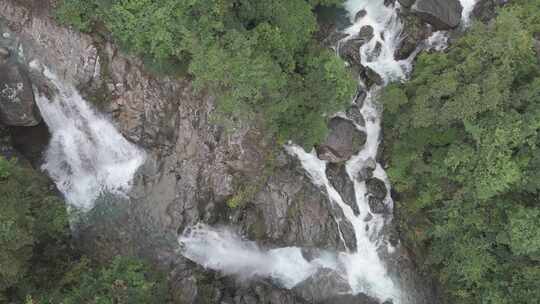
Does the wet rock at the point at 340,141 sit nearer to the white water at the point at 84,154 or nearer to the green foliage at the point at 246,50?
the green foliage at the point at 246,50

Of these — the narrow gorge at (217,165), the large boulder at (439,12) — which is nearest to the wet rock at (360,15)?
the narrow gorge at (217,165)

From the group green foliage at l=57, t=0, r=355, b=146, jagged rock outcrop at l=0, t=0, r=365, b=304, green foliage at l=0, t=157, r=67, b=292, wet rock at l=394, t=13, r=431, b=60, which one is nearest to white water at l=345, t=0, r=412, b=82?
wet rock at l=394, t=13, r=431, b=60

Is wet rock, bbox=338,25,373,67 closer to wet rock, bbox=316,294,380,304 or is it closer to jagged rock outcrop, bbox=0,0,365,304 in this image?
jagged rock outcrop, bbox=0,0,365,304

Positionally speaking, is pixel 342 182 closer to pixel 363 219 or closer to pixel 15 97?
pixel 363 219

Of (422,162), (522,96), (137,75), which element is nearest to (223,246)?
(137,75)

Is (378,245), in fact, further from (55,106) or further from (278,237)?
(55,106)

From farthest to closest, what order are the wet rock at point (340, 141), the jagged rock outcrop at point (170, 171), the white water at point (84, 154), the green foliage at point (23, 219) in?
the wet rock at point (340, 141) < the white water at point (84, 154) < the jagged rock outcrop at point (170, 171) < the green foliage at point (23, 219)
